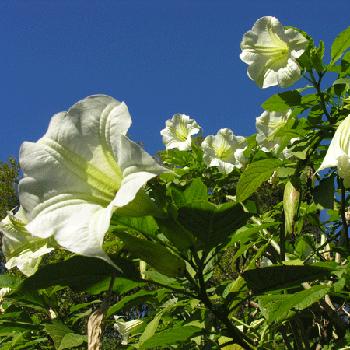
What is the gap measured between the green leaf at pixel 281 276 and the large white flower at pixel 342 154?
0.58 ft

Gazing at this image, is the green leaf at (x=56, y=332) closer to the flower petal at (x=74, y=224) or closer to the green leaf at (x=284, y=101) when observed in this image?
the flower petal at (x=74, y=224)

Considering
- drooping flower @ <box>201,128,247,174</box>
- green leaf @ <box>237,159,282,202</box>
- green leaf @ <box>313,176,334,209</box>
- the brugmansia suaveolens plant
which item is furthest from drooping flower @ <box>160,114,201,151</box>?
green leaf @ <box>237,159,282,202</box>

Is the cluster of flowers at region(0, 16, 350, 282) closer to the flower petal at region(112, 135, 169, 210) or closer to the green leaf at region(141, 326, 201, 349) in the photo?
the flower petal at region(112, 135, 169, 210)

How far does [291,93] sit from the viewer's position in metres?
1.83

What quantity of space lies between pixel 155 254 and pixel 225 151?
1752mm

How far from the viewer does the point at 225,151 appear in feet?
9.16

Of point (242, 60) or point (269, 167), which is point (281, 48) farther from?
point (269, 167)

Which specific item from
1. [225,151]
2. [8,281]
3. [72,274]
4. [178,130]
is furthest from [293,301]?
[178,130]

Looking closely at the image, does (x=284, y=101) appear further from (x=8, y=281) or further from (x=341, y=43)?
(x=8, y=281)

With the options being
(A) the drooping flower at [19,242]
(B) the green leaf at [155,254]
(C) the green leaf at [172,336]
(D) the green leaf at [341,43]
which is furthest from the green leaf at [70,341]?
(D) the green leaf at [341,43]

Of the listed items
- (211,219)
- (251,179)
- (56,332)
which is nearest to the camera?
(211,219)

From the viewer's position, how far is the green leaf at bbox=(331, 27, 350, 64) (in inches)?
69.5

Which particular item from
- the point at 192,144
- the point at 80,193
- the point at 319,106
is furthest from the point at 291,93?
the point at 192,144

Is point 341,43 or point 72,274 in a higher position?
point 341,43
